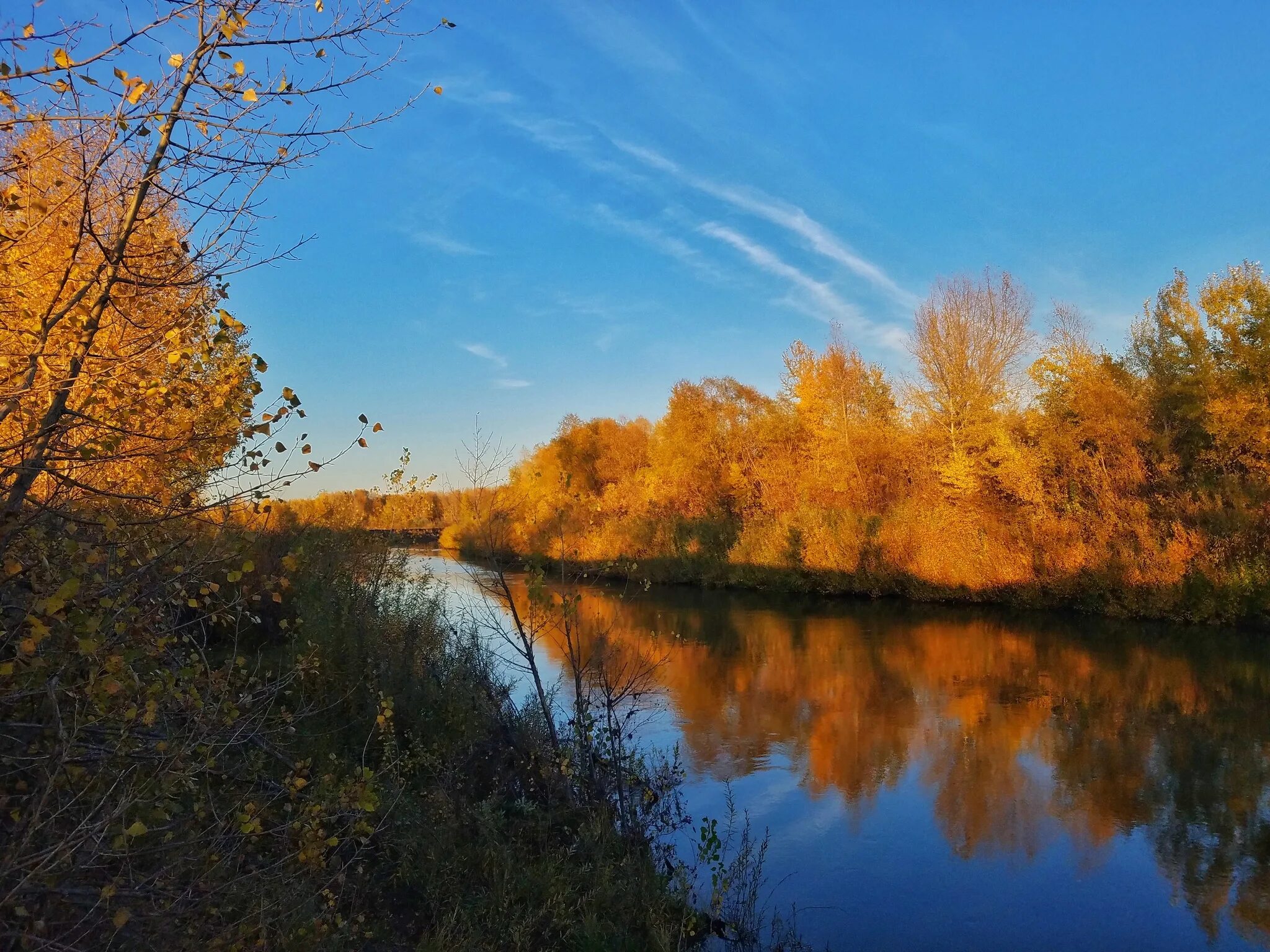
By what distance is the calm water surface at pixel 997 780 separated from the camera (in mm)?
6312

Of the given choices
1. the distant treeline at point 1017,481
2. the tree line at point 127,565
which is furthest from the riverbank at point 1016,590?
the tree line at point 127,565

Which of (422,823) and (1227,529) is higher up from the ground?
(1227,529)

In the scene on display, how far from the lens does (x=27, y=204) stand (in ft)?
8.31

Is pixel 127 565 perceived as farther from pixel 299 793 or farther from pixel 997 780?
pixel 997 780

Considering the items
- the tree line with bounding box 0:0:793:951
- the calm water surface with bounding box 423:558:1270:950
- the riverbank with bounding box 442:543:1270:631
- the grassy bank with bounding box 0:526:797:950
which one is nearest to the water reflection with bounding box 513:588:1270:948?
the calm water surface with bounding box 423:558:1270:950

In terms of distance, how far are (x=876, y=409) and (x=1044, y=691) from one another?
18.6 m

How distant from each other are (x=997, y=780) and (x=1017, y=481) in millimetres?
14857

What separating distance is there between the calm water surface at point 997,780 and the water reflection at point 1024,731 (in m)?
0.04

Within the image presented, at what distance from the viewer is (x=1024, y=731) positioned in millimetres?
11070

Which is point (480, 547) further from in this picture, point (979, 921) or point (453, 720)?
point (979, 921)

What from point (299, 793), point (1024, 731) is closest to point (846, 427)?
point (1024, 731)

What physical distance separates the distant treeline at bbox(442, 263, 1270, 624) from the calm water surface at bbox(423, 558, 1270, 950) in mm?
2467

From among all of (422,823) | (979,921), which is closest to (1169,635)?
(979,921)

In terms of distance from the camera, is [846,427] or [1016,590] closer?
[1016,590]
